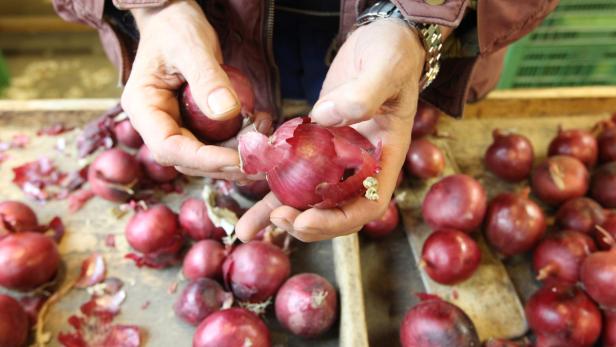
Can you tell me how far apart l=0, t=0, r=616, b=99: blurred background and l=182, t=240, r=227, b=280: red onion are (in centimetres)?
122

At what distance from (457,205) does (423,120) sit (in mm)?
321

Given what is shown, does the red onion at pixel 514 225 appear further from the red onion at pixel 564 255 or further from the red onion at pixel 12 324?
the red onion at pixel 12 324

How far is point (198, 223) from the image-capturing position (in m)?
1.03

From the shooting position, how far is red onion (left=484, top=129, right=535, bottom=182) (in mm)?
1204

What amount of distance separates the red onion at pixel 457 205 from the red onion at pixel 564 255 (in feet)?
0.49

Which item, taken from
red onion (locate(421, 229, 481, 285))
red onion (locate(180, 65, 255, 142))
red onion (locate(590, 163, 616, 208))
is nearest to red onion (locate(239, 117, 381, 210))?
red onion (locate(180, 65, 255, 142))

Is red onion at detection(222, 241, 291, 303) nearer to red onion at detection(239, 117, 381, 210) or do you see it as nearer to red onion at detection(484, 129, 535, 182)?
red onion at detection(239, 117, 381, 210)

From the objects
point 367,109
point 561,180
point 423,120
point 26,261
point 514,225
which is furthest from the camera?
point 423,120

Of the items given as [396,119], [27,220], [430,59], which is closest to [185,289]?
[27,220]

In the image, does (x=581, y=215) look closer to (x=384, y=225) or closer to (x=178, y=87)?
(x=384, y=225)

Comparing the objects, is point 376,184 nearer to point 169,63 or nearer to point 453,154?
point 169,63

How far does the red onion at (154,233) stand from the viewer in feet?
3.30

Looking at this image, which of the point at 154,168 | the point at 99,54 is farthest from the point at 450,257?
the point at 99,54

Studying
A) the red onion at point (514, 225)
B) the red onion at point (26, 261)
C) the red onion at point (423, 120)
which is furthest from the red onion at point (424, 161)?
the red onion at point (26, 261)
